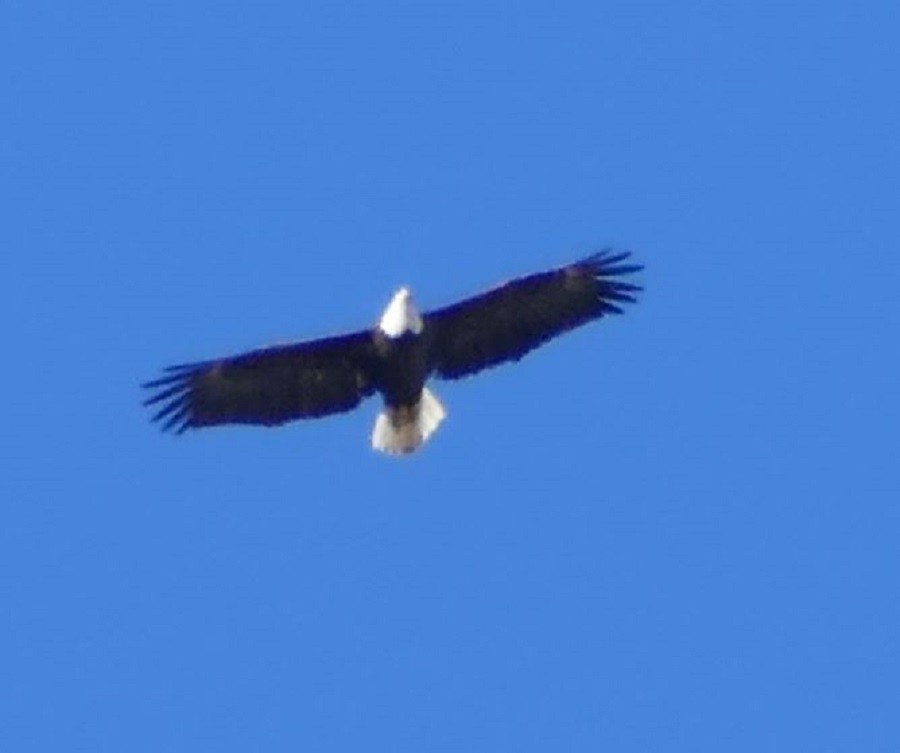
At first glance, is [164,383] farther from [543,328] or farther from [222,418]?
[543,328]

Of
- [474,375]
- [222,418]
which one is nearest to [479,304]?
[474,375]
